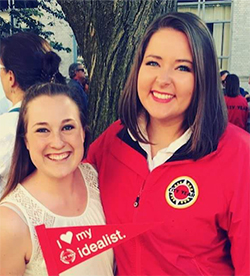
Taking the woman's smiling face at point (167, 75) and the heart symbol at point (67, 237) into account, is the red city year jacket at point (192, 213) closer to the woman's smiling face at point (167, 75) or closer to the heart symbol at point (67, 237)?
the woman's smiling face at point (167, 75)

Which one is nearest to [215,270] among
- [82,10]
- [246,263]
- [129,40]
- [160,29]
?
[246,263]

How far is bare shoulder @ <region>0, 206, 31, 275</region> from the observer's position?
136 cm

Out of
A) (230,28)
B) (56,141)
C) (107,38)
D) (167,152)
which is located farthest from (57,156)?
(230,28)

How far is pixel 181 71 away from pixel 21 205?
2.97ft

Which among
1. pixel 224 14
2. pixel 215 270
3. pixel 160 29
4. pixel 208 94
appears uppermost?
pixel 224 14

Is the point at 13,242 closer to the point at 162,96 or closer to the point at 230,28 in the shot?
the point at 162,96

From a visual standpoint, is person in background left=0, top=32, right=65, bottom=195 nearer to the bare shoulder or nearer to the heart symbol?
the bare shoulder

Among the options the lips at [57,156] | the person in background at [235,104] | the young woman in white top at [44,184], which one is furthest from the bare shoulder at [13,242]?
the person in background at [235,104]

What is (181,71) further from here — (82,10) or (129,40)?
(82,10)

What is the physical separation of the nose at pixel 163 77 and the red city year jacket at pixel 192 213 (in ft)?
1.14

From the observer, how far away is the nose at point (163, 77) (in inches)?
62.2

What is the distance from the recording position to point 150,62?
168 cm

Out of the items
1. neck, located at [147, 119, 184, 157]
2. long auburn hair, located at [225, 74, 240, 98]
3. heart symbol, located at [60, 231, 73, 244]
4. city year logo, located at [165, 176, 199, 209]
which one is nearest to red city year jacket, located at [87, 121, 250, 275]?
city year logo, located at [165, 176, 199, 209]

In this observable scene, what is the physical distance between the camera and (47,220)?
150 centimetres
